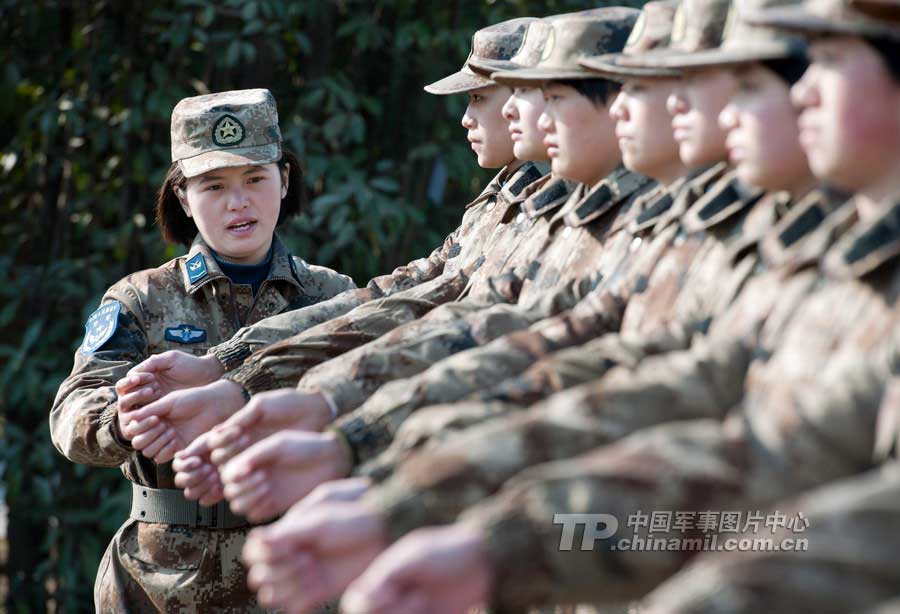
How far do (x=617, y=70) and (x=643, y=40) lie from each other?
0.18 metres

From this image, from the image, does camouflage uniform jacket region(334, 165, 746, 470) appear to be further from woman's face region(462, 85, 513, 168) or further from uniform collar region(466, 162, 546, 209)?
woman's face region(462, 85, 513, 168)

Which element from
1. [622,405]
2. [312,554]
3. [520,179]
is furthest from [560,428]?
[520,179]

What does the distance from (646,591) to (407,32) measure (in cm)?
453

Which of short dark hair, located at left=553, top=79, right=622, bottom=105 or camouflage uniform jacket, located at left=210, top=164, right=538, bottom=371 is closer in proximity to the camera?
short dark hair, located at left=553, top=79, right=622, bottom=105

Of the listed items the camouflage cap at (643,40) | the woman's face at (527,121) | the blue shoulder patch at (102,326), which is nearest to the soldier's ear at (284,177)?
the blue shoulder patch at (102,326)

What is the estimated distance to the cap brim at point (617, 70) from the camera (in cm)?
265

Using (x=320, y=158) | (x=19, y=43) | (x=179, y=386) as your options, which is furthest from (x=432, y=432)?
(x=19, y=43)

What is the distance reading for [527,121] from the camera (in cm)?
334

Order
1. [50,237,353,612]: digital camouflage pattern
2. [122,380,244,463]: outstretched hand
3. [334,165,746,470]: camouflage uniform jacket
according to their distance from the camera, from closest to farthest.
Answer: [334,165,746,470]: camouflage uniform jacket, [122,380,244,463]: outstretched hand, [50,237,353,612]: digital camouflage pattern

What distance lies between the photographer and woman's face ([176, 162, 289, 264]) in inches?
159

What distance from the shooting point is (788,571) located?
163cm

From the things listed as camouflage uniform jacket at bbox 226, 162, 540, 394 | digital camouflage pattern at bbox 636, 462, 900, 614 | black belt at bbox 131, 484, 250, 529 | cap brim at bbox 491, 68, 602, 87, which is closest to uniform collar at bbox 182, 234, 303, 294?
black belt at bbox 131, 484, 250, 529

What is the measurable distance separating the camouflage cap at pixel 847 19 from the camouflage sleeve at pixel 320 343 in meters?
1.38

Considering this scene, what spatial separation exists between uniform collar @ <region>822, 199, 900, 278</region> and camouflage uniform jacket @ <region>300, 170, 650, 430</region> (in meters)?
0.89
